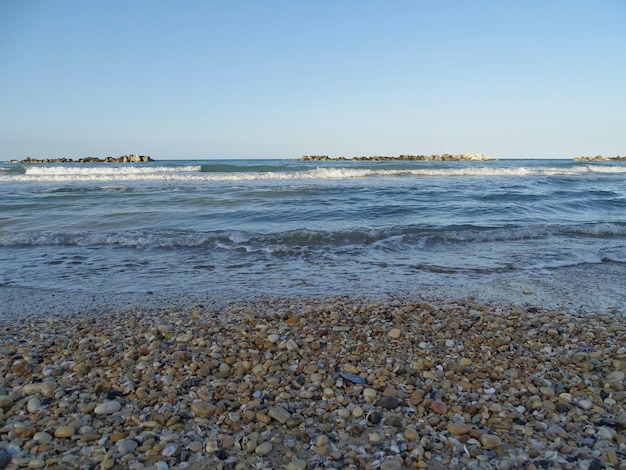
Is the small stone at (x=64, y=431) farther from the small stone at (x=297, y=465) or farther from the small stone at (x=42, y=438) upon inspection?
the small stone at (x=297, y=465)

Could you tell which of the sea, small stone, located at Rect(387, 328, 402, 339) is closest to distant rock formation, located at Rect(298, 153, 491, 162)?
the sea

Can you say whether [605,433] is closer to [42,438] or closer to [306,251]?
[42,438]

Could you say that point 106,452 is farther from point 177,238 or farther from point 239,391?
point 177,238

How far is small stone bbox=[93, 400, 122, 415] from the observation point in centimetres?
257

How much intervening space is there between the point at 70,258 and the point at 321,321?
5.85 metres

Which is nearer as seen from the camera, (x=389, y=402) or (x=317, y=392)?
(x=389, y=402)

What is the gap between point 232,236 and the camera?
9289 mm

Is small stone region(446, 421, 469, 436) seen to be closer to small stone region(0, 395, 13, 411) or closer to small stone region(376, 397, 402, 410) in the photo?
small stone region(376, 397, 402, 410)

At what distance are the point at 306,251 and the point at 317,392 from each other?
5.42 metres

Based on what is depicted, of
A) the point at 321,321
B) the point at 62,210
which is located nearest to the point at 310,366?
the point at 321,321

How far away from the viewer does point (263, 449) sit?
7.38 feet

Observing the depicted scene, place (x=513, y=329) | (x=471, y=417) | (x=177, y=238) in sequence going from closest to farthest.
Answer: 1. (x=471, y=417)
2. (x=513, y=329)
3. (x=177, y=238)

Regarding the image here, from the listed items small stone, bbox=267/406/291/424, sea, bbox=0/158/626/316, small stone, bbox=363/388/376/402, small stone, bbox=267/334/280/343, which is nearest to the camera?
small stone, bbox=267/406/291/424

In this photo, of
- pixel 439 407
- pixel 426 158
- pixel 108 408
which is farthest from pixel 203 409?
pixel 426 158
